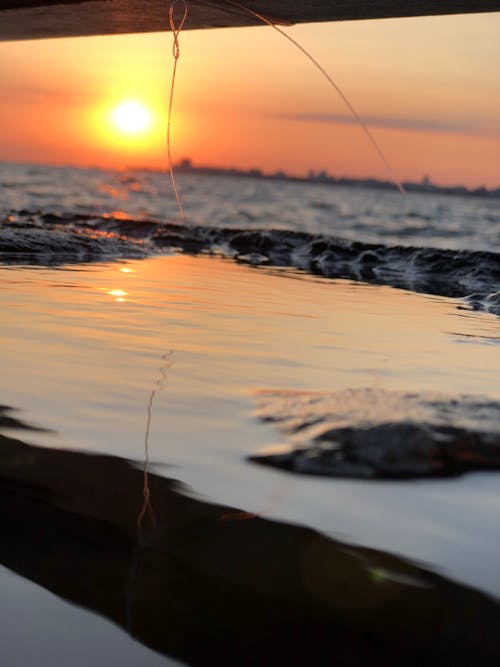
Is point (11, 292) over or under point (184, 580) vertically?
over

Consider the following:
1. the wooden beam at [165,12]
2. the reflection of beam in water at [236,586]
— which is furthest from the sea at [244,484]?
the wooden beam at [165,12]

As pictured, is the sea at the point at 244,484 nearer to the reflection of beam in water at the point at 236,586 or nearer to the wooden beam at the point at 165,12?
the reflection of beam in water at the point at 236,586

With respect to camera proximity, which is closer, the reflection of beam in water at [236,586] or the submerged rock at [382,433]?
the reflection of beam in water at [236,586]

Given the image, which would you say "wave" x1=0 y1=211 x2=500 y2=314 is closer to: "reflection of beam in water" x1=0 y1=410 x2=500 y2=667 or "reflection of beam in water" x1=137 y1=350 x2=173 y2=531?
"reflection of beam in water" x1=137 y1=350 x2=173 y2=531

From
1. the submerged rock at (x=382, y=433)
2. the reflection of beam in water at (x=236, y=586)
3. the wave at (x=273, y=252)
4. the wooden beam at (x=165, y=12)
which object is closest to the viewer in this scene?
the reflection of beam in water at (x=236, y=586)

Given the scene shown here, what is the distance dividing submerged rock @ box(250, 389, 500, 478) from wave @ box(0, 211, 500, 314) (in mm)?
3303

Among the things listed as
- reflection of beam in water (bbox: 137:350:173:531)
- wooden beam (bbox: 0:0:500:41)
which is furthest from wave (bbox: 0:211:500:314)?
reflection of beam in water (bbox: 137:350:173:531)

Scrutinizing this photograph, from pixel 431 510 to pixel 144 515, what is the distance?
0.55 m

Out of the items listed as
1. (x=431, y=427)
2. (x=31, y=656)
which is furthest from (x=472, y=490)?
(x=31, y=656)

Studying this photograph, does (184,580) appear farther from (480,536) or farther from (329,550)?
(480,536)

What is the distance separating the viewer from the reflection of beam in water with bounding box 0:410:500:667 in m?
1.06

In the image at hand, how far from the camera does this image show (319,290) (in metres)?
5.66

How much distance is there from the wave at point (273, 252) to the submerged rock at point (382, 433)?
3303 mm

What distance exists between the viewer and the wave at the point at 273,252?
6951mm
